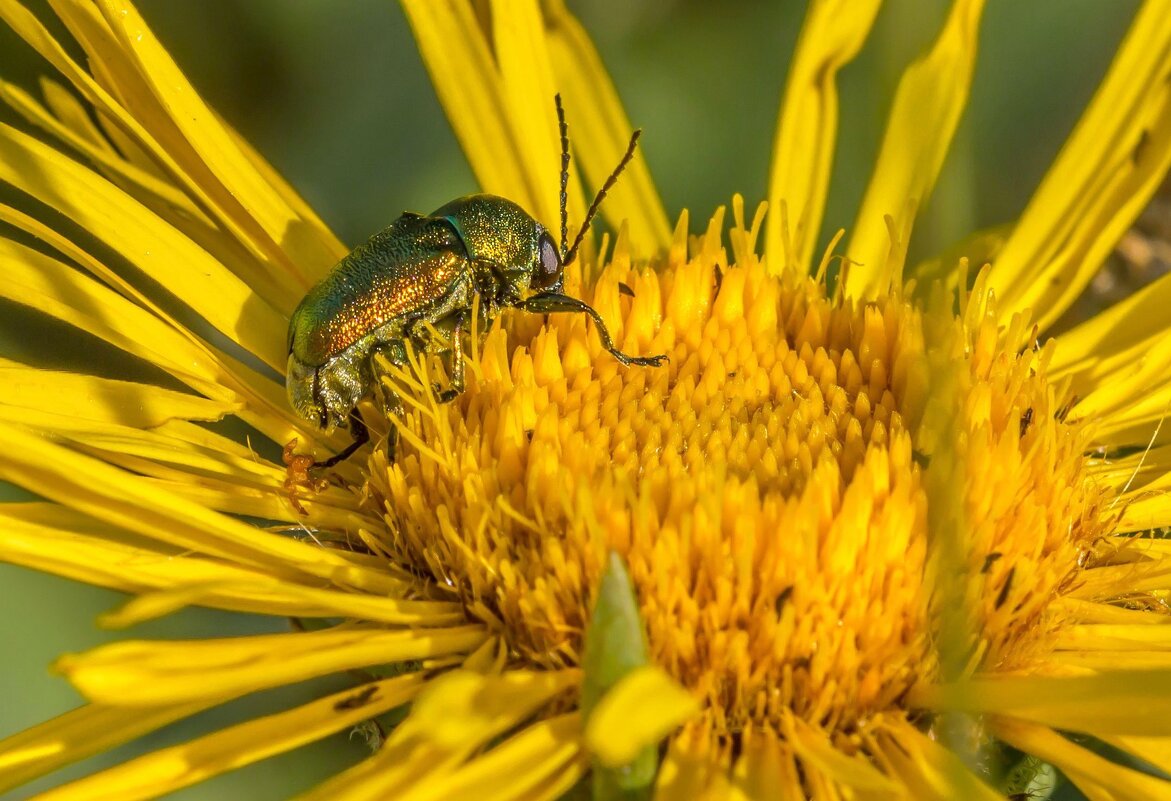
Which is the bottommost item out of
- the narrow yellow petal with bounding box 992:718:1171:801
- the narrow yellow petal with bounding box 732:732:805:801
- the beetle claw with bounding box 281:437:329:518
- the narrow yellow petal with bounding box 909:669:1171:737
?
the narrow yellow petal with bounding box 992:718:1171:801

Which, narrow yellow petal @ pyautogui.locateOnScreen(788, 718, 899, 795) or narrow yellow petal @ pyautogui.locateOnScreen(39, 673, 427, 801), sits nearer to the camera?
narrow yellow petal @ pyautogui.locateOnScreen(788, 718, 899, 795)

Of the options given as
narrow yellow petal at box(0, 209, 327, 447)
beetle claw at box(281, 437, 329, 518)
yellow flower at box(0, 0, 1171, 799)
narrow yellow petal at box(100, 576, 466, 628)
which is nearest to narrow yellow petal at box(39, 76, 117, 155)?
yellow flower at box(0, 0, 1171, 799)

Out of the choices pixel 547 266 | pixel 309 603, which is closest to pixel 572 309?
pixel 547 266

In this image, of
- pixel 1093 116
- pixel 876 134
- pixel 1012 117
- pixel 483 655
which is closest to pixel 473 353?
pixel 483 655

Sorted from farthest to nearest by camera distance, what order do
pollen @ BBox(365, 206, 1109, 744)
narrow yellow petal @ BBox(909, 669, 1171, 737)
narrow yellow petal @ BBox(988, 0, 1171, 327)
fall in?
narrow yellow petal @ BBox(988, 0, 1171, 327)
pollen @ BBox(365, 206, 1109, 744)
narrow yellow petal @ BBox(909, 669, 1171, 737)

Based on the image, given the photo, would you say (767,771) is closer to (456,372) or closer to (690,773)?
(690,773)

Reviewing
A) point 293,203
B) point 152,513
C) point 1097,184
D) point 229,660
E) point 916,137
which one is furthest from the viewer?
point 916,137

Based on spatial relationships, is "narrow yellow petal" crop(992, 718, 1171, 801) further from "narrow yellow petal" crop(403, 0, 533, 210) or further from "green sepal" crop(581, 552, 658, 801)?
"narrow yellow petal" crop(403, 0, 533, 210)
